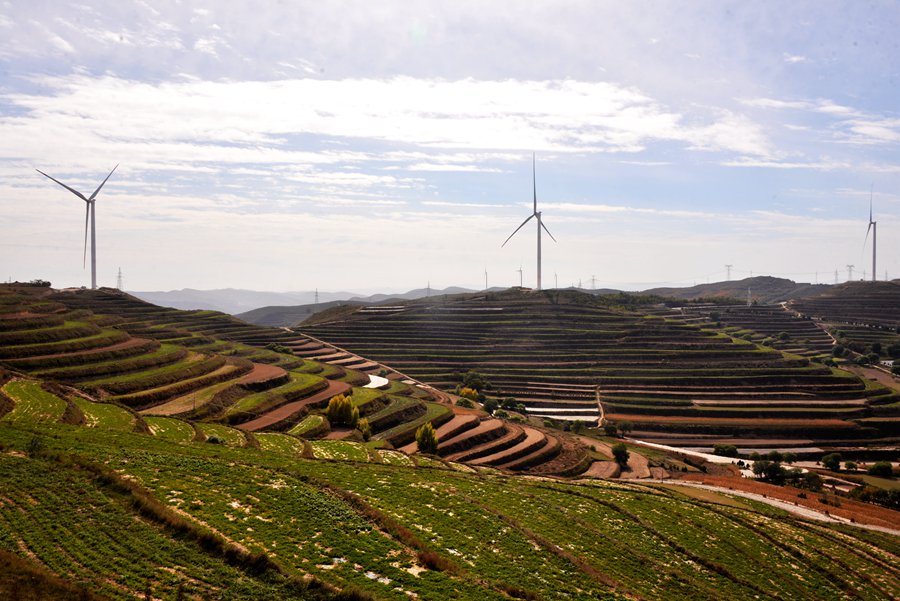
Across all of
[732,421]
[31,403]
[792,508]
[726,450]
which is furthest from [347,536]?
[732,421]

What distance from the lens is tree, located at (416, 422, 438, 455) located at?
185 feet

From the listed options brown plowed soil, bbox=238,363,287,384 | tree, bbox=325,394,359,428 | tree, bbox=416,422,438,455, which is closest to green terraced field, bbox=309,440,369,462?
tree, bbox=416,422,438,455

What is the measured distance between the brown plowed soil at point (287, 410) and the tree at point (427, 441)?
508 inches

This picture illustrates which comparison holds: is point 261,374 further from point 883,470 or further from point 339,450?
point 883,470

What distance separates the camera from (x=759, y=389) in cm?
11294

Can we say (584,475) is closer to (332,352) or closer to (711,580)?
(711,580)

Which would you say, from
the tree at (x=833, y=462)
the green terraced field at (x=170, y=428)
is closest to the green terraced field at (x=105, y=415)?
the green terraced field at (x=170, y=428)

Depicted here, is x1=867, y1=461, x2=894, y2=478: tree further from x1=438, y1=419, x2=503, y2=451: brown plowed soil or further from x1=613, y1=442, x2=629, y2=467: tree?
x1=438, y1=419, x2=503, y2=451: brown plowed soil

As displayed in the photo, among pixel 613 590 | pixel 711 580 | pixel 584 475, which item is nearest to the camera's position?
pixel 613 590

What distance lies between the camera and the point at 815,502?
57688mm

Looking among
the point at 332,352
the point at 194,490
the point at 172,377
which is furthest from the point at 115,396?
the point at 332,352

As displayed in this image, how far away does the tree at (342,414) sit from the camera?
61.0 m

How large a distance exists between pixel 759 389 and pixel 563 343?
41605 mm

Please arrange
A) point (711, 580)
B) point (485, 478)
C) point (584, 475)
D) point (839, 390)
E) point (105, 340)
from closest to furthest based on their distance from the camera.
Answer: point (711, 580) < point (485, 478) < point (584, 475) < point (105, 340) < point (839, 390)
